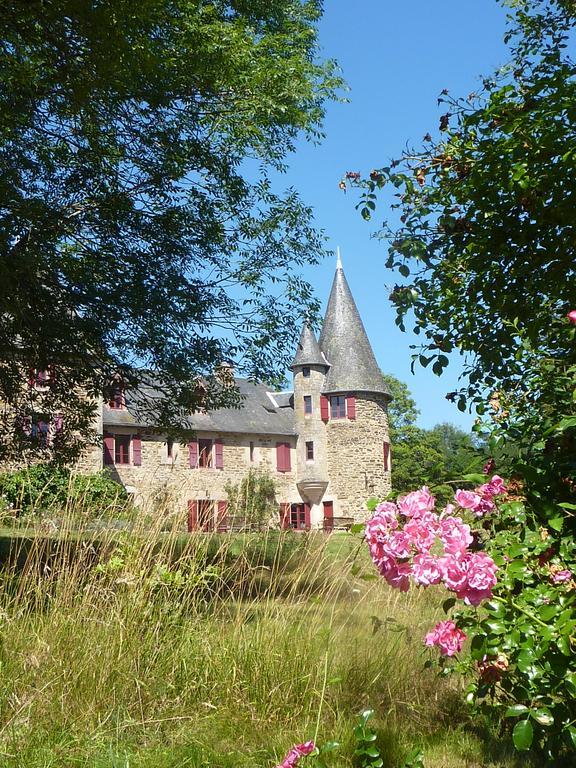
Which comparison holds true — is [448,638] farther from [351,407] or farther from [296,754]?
[351,407]

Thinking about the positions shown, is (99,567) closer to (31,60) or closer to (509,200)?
(509,200)

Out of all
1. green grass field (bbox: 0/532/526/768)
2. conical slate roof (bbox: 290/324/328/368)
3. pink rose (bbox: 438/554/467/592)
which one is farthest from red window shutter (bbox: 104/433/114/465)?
pink rose (bbox: 438/554/467/592)

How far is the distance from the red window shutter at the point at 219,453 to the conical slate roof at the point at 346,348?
5.28m

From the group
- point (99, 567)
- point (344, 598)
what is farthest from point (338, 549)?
point (99, 567)

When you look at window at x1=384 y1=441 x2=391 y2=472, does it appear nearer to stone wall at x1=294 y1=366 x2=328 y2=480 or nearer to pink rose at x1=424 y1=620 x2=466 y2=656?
stone wall at x1=294 y1=366 x2=328 y2=480

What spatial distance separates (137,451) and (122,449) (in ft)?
1.87

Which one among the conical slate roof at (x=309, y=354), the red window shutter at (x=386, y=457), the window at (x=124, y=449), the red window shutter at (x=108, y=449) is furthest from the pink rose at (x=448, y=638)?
the conical slate roof at (x=309, y=354)

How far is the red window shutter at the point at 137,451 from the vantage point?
31.3 metres

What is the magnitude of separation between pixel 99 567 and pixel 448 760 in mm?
2100

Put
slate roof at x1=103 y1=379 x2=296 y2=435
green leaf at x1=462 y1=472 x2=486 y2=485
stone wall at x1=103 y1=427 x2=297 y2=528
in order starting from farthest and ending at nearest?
Answer: slate roof at x1=103 y1=379 x2=296 y2=435 → stone wall at x1=103 y1=427 x2=297 y2=528 → green leaf at x1=462 y1=472 x2=486 y2=485

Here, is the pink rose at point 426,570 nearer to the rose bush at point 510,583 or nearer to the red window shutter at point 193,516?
the rose bush at point 510,583

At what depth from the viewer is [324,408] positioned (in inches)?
1415

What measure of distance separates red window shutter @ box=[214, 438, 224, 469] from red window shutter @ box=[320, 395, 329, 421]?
4780mm

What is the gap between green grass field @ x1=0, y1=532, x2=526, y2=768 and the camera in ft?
12.0
